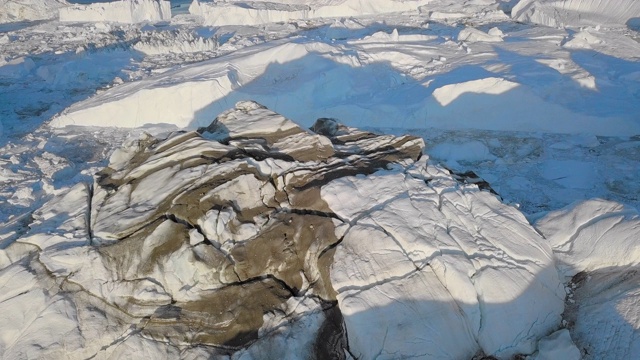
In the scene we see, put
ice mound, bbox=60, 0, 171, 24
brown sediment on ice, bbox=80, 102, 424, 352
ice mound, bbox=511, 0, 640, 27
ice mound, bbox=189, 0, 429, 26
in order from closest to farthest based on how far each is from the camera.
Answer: brown sediment on ice, bbox=80, 102, 424, 352 → ice mound, bbox=511, 0, 640, 27 → ice mound, bbox=189, 0, 429, 26 → ice mound, bbox=60, 0, 171, 24

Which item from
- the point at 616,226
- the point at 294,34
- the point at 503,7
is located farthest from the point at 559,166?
the point at 503,7

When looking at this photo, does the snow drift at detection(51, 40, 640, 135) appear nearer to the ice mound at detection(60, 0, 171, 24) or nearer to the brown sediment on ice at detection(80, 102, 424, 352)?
the brown sediment on ice at detection(80, 102, 424, 352)

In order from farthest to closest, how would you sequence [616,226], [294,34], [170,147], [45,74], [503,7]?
1. [503,7]
2. [294,34]
3. [45,74]
4. [170,147]
5. [616,226]

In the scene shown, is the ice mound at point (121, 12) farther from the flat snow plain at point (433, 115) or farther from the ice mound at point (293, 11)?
the flat snow plain at point (433, 115)

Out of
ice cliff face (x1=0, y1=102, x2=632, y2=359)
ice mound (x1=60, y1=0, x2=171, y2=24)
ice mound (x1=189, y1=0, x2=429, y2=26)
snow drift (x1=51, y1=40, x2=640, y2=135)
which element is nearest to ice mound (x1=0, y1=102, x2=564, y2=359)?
ice cliff face (x1=0, y1=102, x2=632, y2=359)

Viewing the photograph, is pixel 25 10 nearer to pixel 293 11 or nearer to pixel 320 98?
pixel 293 11

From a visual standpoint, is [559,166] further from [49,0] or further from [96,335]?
[49,0]

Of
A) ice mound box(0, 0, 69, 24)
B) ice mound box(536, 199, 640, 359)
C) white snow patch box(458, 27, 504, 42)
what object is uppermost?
white snow patch box(458, 27, 504, 42)

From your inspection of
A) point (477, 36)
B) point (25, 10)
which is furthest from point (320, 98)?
point (25, 10)
